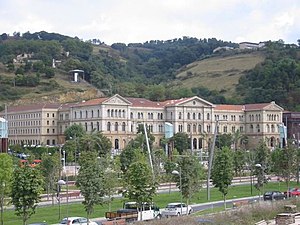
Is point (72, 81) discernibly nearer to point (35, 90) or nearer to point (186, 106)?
point (35, 90)

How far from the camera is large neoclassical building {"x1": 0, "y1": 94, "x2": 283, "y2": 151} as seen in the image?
126m

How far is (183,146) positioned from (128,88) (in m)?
48.7

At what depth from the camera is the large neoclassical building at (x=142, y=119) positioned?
4970 inches

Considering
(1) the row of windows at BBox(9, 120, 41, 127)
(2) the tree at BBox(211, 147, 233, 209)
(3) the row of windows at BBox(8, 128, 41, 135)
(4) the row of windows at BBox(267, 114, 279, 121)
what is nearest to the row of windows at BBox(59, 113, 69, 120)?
(1) the row of windows at BBox(9, 120, 41, 127)

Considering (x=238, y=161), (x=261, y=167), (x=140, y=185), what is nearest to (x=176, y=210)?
(x=140, y=185)

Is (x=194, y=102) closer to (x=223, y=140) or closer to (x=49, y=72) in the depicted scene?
(x=223, y=140)

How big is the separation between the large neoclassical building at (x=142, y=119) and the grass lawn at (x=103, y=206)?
56.5m

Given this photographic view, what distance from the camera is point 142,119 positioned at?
130 meters

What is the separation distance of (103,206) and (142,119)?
77461mm

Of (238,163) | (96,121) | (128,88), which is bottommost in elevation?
(238,163)

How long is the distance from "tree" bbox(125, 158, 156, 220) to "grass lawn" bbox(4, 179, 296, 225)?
15.0 ft

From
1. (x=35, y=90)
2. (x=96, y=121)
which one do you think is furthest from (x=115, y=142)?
(x=35, y=90)

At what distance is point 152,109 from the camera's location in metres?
132

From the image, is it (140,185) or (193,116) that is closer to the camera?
(140,185)
